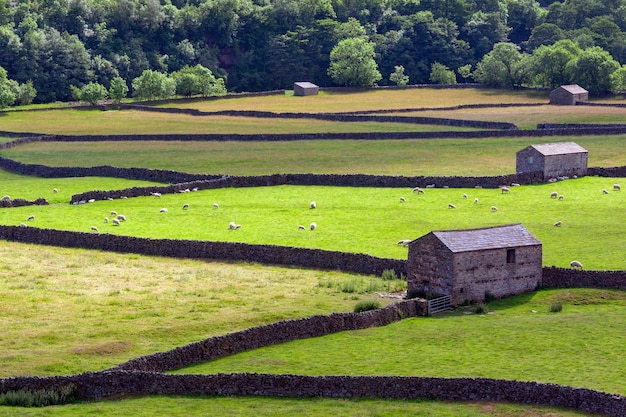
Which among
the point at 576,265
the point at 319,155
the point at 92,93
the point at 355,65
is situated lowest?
the point at 92,93

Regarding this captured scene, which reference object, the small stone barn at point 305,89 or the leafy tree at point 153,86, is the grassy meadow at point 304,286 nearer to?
the leafy tree at point 153,86

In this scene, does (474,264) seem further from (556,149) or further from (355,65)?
(355,65)

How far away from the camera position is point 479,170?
9706 cm

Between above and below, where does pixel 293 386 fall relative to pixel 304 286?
above

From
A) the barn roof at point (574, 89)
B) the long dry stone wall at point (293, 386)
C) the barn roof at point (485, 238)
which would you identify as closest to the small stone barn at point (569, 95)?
the barn roof at point (574, 89)

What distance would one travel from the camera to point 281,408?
39.1m

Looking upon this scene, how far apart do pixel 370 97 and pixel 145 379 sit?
14004cm

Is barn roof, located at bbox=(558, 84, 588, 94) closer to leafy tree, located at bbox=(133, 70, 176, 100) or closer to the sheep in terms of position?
leafy tree, located at bbox=(133, 70, 176, 100)

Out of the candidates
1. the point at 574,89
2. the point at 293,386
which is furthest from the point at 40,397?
the point at 574,89

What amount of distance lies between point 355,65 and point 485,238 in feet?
467

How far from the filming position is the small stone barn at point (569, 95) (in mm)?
154000

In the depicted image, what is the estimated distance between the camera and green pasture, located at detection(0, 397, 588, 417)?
126 ft

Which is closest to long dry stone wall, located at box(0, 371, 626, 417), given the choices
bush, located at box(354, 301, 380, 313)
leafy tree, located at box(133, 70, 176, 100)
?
bush, located at box(354, 301, 380, 313)

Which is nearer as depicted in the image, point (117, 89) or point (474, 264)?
point (474, 264)
